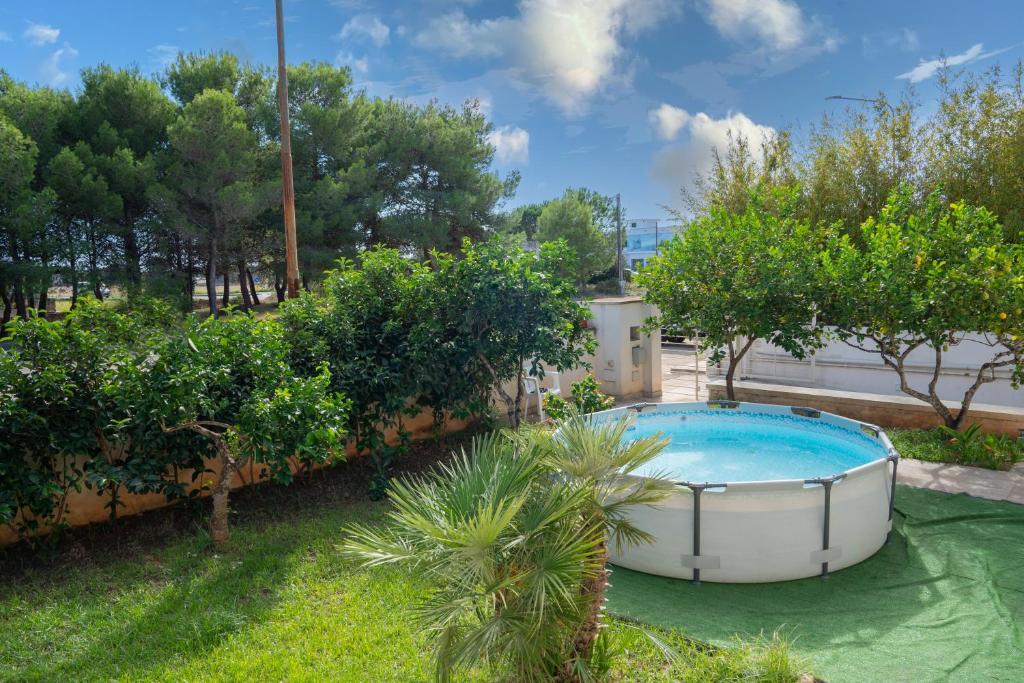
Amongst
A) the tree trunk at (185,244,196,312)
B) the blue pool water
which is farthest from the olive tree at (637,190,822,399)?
the tree trunk at (185,244,196,312)

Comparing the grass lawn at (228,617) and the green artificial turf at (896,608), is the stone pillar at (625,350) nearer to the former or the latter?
the green artificial turf at (896,608)

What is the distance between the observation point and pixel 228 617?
4129 millimetres

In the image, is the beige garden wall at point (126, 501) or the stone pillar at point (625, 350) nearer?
the beige garden wall at point (126, 501)

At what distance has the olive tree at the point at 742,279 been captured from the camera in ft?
27.2

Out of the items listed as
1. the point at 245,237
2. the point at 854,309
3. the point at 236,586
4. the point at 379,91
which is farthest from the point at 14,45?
the point at 854,309

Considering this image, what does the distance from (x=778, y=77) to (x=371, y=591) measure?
2151 cm

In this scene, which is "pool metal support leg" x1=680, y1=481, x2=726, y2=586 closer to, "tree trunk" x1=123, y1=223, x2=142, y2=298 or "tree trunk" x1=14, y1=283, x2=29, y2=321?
"tree trunk" x1=123, y1=223, x2=142, y2=298

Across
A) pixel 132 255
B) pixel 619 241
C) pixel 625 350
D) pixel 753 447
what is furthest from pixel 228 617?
pixel 619 241

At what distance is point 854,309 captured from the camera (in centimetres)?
773

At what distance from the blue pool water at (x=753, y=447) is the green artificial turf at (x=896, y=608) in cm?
121

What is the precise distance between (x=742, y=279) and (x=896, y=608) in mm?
4916

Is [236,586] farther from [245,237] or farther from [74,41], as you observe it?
[74,41]

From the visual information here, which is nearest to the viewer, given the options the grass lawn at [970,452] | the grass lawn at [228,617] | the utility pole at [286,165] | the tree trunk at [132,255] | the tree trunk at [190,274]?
the grass lawn at [228,617]

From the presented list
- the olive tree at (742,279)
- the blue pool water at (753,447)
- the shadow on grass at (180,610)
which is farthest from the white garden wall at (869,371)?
the shadow on grass at (180,610)
